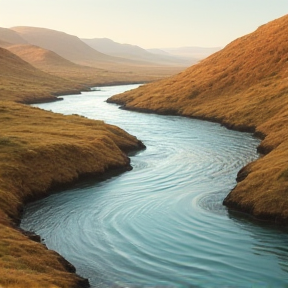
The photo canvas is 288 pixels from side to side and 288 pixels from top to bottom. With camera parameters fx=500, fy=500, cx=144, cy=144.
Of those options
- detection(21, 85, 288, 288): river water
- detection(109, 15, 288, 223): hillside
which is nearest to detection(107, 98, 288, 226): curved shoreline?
detection(109, 15, 288, 223): hillside

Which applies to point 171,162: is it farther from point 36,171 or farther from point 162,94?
point 162,94

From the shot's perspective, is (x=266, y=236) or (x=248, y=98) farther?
(x=248, y=98)

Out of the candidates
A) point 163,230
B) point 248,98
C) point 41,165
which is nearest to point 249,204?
point 163,230

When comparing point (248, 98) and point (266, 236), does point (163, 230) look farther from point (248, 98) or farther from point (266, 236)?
point (248, 98)

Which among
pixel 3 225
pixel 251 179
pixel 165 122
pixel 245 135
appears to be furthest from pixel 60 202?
pixel 165 122

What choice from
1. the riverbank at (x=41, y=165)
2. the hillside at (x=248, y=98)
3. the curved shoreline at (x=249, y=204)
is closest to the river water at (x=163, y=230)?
the curved shoreline at (x=249, y=204)

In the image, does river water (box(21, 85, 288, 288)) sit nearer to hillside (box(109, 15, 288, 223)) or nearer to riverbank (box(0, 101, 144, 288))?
riverbank (box(0, 101, 144, 288))
